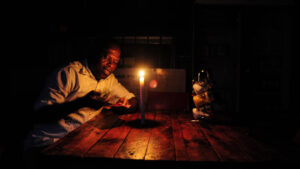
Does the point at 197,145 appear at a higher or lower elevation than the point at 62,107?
lower

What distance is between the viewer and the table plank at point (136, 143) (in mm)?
867

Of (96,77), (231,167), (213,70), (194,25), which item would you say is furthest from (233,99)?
(231,167)

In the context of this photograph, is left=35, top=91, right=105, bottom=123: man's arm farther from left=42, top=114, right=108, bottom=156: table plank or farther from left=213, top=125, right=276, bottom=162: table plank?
left=213, top=125, right=276, bottom=162: table plank

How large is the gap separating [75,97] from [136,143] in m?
1.12

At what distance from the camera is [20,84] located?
3.03 metres

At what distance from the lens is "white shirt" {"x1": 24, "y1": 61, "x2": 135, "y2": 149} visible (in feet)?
5.02

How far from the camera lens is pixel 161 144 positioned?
1.01 meters

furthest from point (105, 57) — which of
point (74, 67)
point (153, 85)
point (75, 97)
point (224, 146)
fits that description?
point (224, 146)

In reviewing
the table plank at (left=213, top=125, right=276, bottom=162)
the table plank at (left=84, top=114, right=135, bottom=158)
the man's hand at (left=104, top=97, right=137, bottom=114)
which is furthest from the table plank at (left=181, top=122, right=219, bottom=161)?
the man's hand at (left=104, top=97, right=137, bottom=114)

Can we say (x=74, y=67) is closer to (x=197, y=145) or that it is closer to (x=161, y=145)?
(x=161, y=145)

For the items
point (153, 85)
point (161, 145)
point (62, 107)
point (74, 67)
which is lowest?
point (161, 145)

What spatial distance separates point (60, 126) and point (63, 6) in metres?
2.24

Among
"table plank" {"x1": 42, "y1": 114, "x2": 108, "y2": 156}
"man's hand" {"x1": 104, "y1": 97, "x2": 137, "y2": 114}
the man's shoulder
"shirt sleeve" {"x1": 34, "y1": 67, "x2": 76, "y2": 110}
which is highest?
the man's shoulder

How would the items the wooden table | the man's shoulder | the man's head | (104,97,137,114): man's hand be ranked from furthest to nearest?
the man's head, the man's shoulder, (104,97,137,114): man's hand, the wooden table
